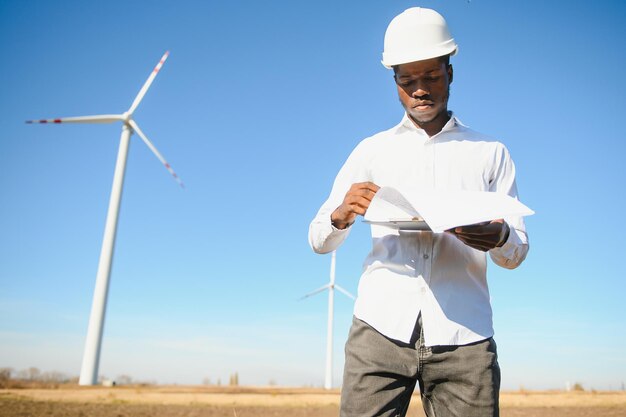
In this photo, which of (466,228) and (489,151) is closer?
(466,228)

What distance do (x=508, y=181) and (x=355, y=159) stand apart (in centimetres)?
104

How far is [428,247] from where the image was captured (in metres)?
3.39

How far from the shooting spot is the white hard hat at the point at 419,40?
350cm

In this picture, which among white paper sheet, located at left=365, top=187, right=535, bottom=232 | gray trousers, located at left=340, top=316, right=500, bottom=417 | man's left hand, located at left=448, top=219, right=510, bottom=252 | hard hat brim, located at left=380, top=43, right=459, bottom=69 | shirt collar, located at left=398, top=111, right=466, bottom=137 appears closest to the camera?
white paper sheet, located at left=365, top=187, right=535, bottom=232

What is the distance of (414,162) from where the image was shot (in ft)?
Answer: 12.1

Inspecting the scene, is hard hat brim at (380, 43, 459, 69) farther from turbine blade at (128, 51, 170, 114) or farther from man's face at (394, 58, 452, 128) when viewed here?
turbine blade at (128, 51, 170, 114)

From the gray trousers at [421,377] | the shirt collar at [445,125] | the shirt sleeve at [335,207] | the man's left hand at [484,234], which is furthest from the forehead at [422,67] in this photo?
the gray trousers at [421,377]

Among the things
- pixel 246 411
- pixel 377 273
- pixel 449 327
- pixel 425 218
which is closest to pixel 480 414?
pixel 449 327

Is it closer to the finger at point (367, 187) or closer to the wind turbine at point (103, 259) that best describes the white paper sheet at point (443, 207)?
the finger at point (367, 187)

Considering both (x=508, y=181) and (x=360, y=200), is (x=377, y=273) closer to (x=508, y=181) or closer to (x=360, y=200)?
(x=360, y=200)

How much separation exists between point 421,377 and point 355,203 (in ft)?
3.65

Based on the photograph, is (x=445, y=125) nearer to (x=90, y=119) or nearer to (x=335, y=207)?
(x=335, y=207)

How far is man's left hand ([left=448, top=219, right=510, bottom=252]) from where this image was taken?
2.99 meters

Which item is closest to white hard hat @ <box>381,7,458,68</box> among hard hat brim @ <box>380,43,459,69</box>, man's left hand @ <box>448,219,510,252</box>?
hard hat brim @ <box>380,43,459,69</box>
